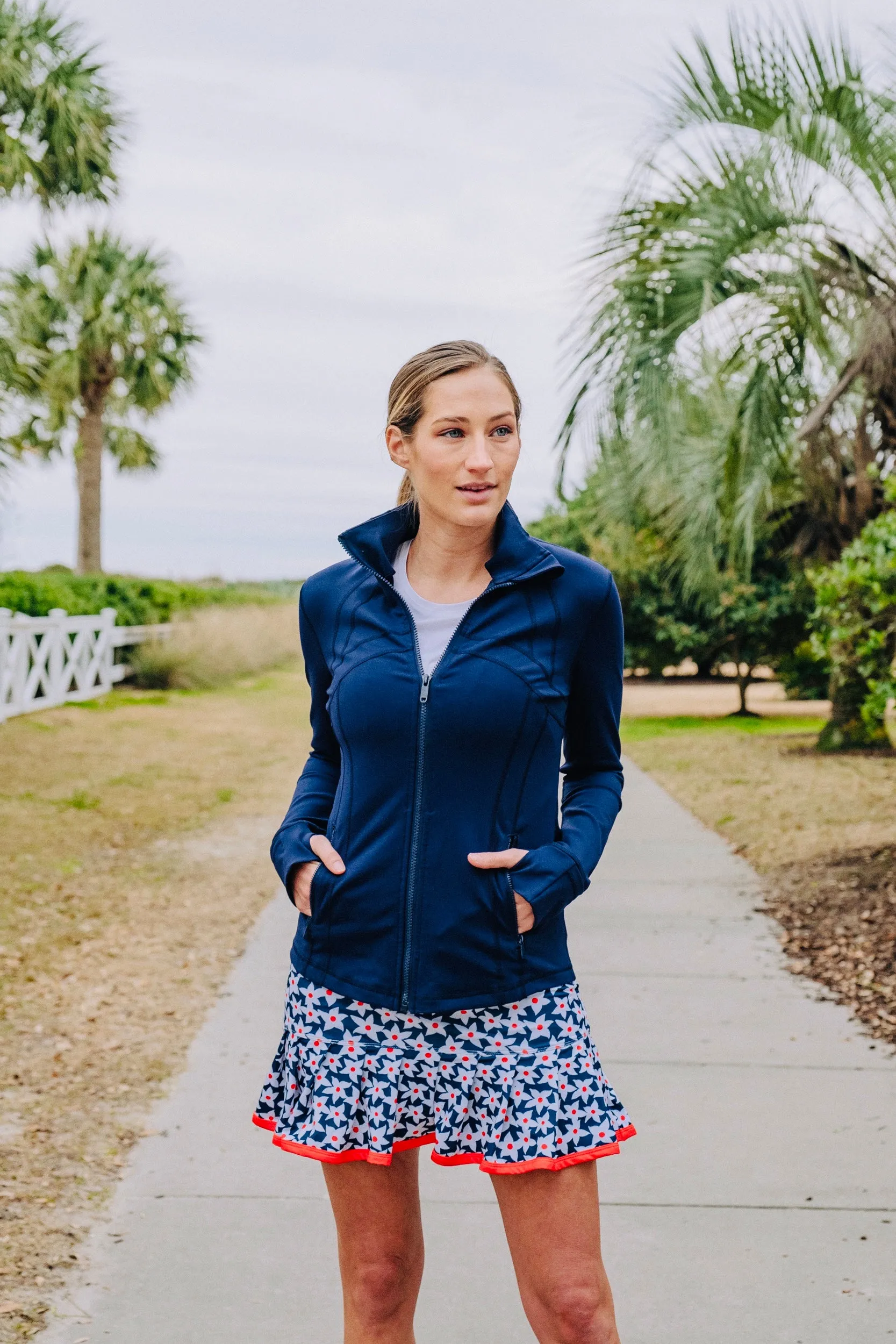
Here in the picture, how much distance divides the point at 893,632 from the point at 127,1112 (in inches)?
213

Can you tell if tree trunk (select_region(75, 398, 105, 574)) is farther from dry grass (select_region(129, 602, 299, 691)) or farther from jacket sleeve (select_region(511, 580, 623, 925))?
jacket sleeve (select_region(511, 580, 623, 925))

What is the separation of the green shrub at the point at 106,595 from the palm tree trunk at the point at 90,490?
161cm

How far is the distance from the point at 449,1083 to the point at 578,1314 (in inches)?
15.0

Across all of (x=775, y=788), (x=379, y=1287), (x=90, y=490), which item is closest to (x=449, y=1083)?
(x=379, y=1287)

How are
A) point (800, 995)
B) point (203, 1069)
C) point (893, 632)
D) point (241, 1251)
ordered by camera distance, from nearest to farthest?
point (241, 1251) → point (203, 1069) → point (800, 995) → point (893, 632)

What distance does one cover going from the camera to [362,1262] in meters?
2.14

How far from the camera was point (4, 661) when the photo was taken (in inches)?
650

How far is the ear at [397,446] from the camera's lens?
7.50 feet

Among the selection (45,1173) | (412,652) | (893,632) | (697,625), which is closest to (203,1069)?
(45,1173)

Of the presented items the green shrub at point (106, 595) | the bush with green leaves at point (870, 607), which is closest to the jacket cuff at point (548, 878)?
the bush with green leaves at point (870, 607)

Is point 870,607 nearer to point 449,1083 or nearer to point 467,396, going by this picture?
point 467,396

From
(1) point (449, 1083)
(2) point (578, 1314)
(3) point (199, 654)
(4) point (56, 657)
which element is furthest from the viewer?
(3) point (199, 654)

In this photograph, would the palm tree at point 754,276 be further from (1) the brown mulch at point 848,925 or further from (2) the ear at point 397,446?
(2) the ear at point 397,446

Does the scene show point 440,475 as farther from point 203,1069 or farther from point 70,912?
point 70,912
